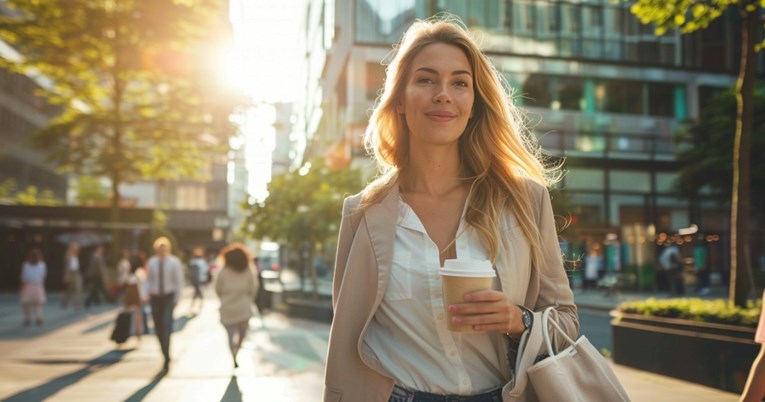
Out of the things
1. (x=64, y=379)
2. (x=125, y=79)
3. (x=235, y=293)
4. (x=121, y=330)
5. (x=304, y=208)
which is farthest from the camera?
(x=304, y=208)

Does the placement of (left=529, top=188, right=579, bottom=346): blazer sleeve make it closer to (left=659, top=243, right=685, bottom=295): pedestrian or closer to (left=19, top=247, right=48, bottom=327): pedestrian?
(left=19, top=247, right=48, bottom=327): pedestrian

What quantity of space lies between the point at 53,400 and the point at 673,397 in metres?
6.70

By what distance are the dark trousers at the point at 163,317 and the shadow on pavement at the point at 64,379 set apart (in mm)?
938

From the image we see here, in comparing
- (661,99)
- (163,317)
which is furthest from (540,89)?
(163,317)

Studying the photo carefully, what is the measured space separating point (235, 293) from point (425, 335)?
908 cm

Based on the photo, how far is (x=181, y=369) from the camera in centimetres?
1094

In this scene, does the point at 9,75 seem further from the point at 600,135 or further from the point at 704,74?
the point at 704,74

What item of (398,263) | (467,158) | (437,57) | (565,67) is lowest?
(398,263)

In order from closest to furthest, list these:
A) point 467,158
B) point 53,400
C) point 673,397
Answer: point 467,158, point 673,397, point 53,400

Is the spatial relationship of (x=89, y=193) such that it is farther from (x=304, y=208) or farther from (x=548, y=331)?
(x=548, y=331)

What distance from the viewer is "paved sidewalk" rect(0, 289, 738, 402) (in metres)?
8.57

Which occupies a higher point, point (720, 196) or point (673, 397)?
point (720, 196)

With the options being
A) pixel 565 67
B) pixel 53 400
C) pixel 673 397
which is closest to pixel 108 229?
pixel 565 67

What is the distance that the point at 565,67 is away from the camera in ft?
120
